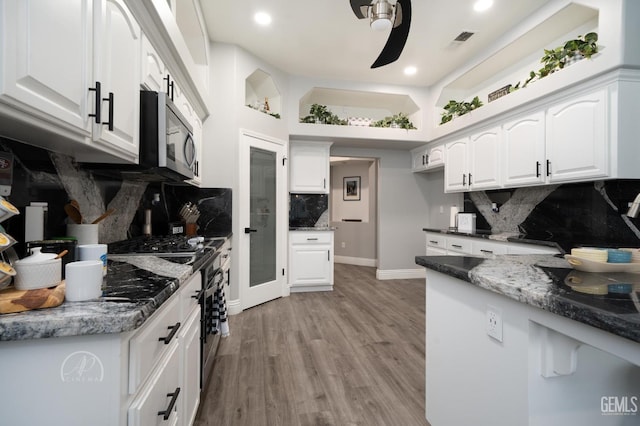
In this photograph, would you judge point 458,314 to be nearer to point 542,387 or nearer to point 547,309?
point 542,387

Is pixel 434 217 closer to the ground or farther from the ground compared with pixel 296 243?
farther from the ground

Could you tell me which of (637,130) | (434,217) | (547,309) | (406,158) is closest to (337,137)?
(406,158)

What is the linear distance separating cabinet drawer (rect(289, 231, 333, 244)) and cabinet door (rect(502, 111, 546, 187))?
2.28 m

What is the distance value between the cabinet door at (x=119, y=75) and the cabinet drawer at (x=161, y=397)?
0.90 m

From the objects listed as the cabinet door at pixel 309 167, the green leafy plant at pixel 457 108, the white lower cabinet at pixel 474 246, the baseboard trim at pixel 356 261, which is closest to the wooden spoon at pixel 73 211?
the white lower cabinet at pixel 474 246

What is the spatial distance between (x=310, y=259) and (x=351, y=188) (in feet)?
10.6

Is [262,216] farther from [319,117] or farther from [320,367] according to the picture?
[320,367]

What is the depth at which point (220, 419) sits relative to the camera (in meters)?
1.62

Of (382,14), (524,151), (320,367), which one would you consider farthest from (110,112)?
(524,151)

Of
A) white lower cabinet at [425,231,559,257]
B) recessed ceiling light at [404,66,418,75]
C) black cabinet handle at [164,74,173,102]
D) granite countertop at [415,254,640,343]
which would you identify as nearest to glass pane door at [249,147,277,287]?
black cabinet handle at [164,74,173,102]

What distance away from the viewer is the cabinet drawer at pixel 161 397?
2.61ft

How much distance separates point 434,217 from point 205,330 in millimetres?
4288

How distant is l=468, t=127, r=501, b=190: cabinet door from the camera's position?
334 centimetres

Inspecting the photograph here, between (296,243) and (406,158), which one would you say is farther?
(406,158)
